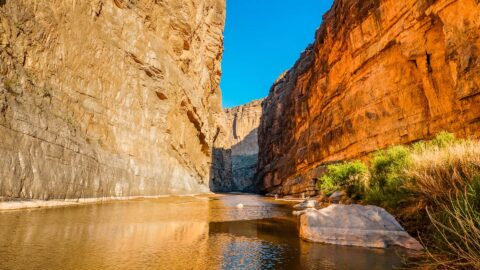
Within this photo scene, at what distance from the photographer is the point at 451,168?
6891 mm

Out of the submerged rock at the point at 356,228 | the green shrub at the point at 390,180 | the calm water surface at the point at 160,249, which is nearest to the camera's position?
the calm water surface at the point at 160,249

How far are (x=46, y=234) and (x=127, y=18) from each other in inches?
1028

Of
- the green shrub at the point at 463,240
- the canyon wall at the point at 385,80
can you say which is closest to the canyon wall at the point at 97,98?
the green shrub at the point at 463,240

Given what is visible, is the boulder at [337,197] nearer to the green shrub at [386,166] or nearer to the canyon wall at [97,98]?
the green shrub at [386,166]

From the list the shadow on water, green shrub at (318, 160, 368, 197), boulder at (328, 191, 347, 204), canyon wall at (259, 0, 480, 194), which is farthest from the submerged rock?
canyon wall at (259, 0, 480, 194)

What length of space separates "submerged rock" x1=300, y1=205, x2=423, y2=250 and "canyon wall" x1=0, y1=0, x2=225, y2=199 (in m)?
11.8

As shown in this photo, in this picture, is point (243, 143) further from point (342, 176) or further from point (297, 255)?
point (297, 255)

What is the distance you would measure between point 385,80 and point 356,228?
2407 centimetres

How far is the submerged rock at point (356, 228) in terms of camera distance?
22.1 feet

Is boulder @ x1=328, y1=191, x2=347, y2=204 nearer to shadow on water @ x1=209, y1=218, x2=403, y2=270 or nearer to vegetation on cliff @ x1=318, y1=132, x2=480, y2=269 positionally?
vegetation on cliff @ x1=318, y1=132, x2=480, y2=269

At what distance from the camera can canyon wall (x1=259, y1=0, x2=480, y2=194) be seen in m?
18.5

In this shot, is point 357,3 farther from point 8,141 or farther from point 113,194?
point 8,141

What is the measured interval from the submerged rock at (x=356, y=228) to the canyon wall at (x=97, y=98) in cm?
1176

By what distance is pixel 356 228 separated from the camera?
23.7ft
